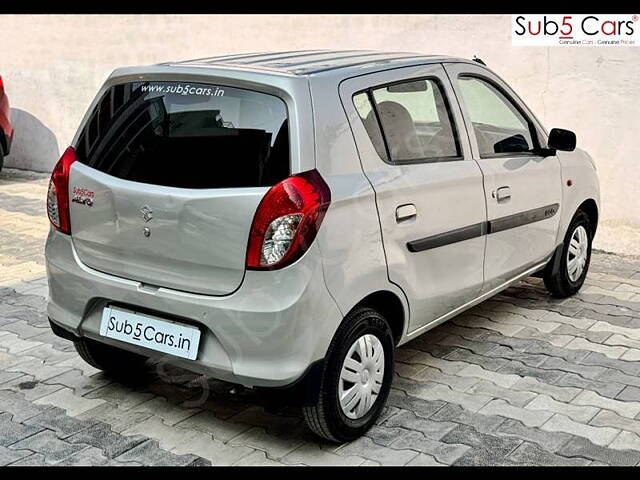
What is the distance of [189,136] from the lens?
337cm

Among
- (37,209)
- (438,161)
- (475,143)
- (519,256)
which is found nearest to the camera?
(438,161)

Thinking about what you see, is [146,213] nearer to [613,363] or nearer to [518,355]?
[518,355]

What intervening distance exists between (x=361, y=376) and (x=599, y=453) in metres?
1.07

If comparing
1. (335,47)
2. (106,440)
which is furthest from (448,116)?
(335,47)

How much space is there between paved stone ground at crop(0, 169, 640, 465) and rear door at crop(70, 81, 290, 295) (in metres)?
0.66

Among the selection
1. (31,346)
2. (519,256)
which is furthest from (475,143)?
(31,346)

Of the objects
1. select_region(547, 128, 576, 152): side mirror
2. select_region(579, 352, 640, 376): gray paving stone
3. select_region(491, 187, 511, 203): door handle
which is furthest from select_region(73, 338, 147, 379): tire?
select_region(547, 128, 576, 152): side mirror

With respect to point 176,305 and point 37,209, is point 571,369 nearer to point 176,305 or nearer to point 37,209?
point 176,305

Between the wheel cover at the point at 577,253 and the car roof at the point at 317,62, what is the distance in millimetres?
1815

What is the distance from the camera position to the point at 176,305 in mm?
3305

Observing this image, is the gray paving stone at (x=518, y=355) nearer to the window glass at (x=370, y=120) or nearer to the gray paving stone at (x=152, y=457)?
the window glass at (x=370, y=120)

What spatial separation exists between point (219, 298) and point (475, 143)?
1793 mm

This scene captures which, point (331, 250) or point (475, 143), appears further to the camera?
point (475, 143)

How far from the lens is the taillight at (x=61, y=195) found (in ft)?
12.1
